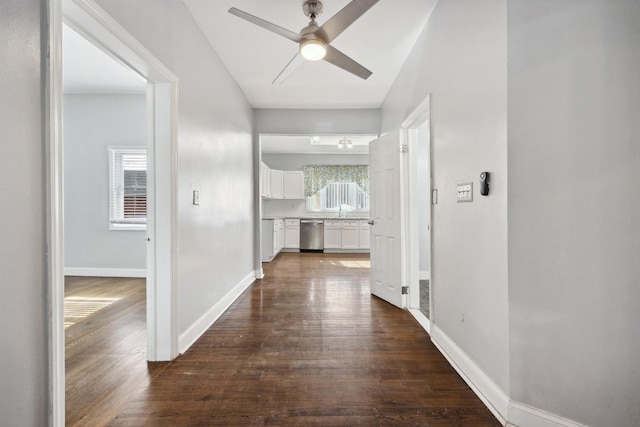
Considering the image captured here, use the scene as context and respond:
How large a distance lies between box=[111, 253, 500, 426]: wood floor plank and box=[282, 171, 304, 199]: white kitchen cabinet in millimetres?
4730

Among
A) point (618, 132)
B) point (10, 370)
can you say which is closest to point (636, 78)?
point (618, 132)

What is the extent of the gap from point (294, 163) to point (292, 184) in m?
0.63

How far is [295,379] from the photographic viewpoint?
1.92 m

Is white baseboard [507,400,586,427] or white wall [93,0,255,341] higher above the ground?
white wall [93,0,255,341]

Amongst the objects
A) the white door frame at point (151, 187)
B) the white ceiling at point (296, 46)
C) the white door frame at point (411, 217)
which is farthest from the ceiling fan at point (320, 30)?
the white door frame at point (411, 217)

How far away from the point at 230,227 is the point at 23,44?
8.19 feet

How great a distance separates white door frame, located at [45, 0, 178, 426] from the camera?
1.20 meters

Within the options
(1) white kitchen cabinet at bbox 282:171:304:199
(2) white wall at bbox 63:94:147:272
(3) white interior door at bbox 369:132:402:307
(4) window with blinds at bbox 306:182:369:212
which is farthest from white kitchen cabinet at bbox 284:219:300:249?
(3) white interior door at bbox 369:132:402:307

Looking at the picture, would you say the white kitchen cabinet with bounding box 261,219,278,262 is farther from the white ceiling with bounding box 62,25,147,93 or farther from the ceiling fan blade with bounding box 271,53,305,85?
the ceiling fan blade with bounding box 271,53,305,85

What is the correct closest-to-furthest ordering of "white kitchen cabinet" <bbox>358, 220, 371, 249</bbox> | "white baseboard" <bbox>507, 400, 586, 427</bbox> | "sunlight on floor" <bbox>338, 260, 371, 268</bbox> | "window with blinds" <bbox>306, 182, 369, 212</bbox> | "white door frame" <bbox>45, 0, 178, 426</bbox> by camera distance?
"white door frame" <bbox>45, 0, 178, 426</bbox>
"white baseboard" <bbox>507, 400, 586, 427</bbox>
"sunlight on floor" <bbox>338, 260, 371, 268</bbox>
"white kitchen cabinet" <bbox>358, 220, 371, 249</bbox>
"window with blinds" <bbox>306, 182, 369, 212</bbox>

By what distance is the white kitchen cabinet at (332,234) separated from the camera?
24.5 ft

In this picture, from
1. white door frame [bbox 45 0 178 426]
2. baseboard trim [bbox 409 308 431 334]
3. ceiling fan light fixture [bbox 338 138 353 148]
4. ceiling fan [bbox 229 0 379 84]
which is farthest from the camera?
ceiling fan light fixture [bbox 338 138 353 148]

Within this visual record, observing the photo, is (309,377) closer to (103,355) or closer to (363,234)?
(103,355)

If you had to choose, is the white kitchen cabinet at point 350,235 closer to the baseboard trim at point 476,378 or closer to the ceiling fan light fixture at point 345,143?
the ceiling fan light fixture at point 345,143
